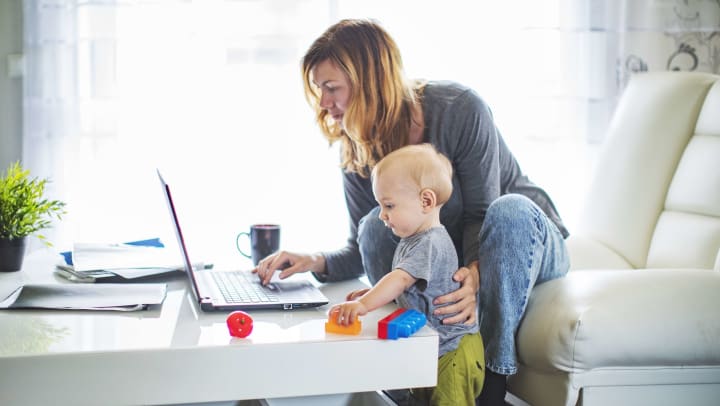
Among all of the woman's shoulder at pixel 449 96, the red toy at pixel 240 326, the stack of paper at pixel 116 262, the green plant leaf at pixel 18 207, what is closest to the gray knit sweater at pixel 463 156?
the woman's shoulder at pixel 449 96

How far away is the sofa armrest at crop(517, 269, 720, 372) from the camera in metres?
1.45

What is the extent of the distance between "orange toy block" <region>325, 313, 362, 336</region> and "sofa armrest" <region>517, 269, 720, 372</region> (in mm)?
400

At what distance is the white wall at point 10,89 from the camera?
275cm

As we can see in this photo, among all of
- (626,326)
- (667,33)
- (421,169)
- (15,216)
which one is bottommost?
(626,326)

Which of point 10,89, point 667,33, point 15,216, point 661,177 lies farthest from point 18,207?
point 667,33

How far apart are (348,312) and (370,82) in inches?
24.4

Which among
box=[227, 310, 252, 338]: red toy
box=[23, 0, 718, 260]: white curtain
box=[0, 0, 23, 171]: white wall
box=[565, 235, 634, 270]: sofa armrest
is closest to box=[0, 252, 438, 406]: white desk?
box=[227, 310, 252, 338]: red toy

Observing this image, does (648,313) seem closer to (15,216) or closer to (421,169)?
(421,169)

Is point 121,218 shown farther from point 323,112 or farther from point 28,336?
point 28,336

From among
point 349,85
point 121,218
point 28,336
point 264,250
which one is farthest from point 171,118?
point 28,336

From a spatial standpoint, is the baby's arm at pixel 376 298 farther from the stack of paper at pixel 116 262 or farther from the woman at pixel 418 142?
the stack of paper at pixel 116 262

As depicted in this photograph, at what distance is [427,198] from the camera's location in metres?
1.48

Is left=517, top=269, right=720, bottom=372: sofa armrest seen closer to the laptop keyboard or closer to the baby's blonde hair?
the baby's blonde hair

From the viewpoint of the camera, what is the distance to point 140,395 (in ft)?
3.85
